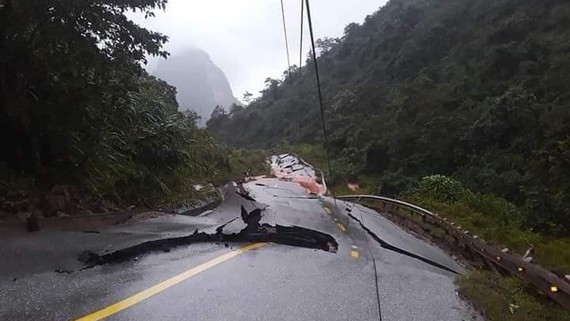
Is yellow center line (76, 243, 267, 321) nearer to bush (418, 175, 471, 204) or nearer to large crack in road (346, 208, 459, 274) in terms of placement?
large crack in road (346, 208, 459, 274)

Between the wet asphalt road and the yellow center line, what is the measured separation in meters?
0.07

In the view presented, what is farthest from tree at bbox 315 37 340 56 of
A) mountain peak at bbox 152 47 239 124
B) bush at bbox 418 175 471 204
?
bush at bbox 418 175 471 204

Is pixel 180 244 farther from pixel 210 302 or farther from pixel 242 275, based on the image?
pixel 210 302

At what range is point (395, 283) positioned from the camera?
762cm

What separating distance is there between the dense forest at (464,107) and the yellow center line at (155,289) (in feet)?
22.6

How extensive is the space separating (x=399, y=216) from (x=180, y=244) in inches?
468

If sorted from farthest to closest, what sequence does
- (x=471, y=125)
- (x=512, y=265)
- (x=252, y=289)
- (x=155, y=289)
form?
(x=471, y=125), (x=512, y=265), (x=252, y=289), (x=155, y=289)

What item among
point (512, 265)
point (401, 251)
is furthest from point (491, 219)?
point (512, 265)

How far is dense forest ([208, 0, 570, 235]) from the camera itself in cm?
2286

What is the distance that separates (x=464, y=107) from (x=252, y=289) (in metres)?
31.5

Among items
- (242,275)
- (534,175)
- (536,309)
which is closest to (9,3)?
(242,275)

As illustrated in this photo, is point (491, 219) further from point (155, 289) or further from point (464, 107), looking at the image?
point (464, 107)

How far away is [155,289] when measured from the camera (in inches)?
238

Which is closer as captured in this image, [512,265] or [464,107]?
[512,265]
